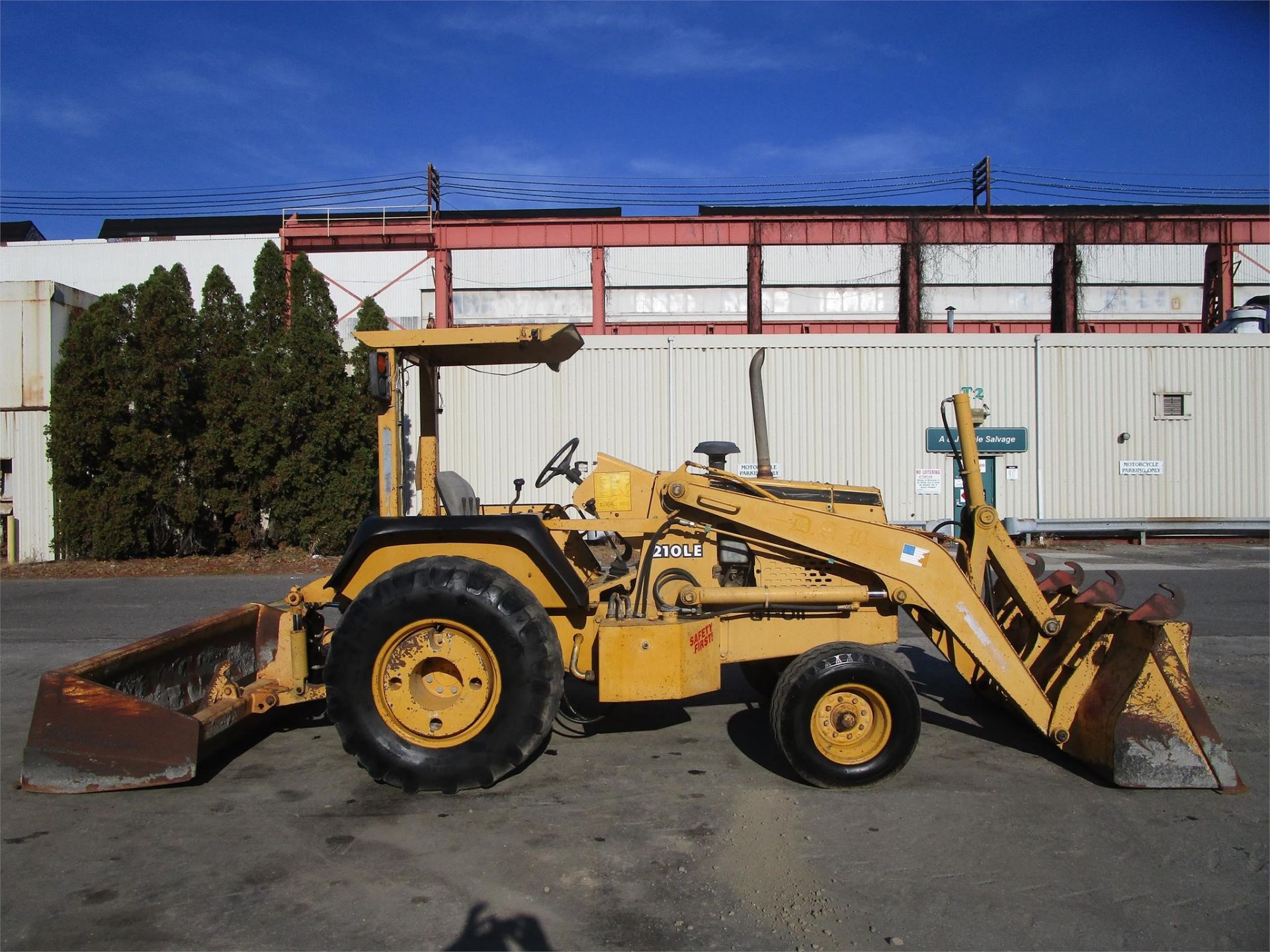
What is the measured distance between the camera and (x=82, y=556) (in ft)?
49.8

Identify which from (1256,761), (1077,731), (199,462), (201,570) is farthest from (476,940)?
(199,462)

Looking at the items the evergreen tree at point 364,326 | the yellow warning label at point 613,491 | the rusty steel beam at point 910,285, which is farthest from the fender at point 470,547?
the rusty steel beam at point 910,285

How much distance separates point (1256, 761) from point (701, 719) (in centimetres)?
308

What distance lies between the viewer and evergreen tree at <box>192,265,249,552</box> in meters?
15.0

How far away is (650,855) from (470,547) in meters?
1.77

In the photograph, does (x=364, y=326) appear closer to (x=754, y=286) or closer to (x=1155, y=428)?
(x=754, y=286)

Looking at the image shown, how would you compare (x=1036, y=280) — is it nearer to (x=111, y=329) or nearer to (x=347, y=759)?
(x=111, y=329)

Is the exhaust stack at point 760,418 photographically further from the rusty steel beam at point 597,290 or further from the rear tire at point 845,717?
the rusty steel beam at point 597,290

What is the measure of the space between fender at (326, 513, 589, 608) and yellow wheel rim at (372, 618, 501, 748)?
437 mm

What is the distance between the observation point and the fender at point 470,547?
441 cm

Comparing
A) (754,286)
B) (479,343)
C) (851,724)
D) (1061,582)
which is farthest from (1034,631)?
(754,286)

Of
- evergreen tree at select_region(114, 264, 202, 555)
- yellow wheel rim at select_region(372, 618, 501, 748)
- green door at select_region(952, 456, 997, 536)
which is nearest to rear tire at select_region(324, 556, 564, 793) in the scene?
yellow wheel rim at select_region(372, 618, 501, 748)

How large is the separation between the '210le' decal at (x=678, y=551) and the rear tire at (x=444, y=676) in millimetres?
858

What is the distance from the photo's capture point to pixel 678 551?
15.9ft
